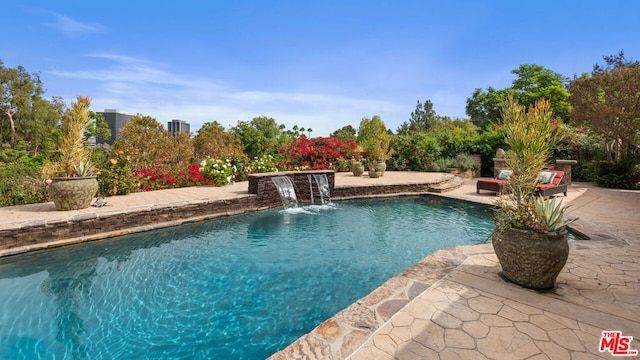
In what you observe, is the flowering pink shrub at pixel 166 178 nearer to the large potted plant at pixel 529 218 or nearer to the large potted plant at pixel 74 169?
the large potted plant at pixel 74 169

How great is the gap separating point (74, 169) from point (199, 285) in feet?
15.7

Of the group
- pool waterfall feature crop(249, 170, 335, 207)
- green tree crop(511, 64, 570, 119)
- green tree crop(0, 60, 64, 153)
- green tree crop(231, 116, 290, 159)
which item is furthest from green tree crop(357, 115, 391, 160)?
green tree crop(0, 60, 64, 153)

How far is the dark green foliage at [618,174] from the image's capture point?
10858 millimetres

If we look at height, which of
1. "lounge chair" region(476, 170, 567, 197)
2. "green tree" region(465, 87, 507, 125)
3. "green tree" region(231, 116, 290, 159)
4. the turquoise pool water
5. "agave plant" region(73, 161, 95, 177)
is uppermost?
"green tree" region(465, 87, 507, 125)

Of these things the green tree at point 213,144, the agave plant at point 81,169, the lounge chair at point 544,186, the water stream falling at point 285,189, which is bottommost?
the water stream falling at point 285,189

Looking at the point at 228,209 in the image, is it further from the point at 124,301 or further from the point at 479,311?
the point at 479,311

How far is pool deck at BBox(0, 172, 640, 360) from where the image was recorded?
203 centimetres

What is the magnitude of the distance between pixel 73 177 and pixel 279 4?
6.74 metres

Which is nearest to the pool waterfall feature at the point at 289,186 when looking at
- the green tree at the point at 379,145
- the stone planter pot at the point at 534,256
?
the green tree at the point at 379,145

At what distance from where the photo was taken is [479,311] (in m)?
2.51

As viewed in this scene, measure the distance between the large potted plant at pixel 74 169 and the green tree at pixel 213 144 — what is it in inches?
377

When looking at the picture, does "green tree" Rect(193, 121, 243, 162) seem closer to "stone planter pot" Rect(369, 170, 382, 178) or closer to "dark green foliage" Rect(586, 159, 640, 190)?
"stone planter pot" Rect(369, 170, 382, 178)

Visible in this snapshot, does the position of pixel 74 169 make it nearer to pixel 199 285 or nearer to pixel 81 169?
pixel 81 169

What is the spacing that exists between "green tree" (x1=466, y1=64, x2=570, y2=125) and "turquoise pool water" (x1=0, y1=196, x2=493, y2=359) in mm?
28408
